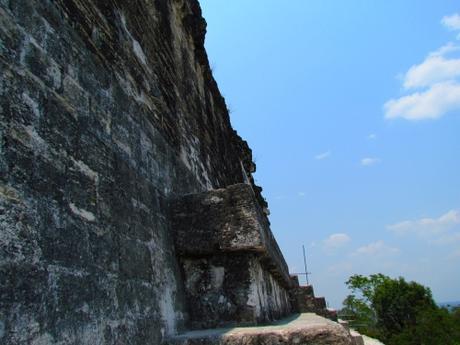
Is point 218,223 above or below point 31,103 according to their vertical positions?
below

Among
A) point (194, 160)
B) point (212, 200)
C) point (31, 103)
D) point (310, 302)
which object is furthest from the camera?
point (310, 302)

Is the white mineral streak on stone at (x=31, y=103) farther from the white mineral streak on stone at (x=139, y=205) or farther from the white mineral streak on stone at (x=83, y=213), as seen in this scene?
the white mineral streak on stone at (x=139, y=205)

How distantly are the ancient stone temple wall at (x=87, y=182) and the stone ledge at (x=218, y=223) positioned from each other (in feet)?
0.28

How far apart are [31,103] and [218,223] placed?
1417 mm

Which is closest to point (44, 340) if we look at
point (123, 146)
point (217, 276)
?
point (123, 146)

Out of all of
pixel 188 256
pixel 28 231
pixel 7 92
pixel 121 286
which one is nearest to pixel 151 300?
pixel 121 286

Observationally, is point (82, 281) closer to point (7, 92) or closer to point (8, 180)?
point (8, 180)

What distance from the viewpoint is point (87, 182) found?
1.79 meters

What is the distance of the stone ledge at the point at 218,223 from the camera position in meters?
2.56

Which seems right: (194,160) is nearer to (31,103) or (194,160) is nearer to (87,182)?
(87,182)

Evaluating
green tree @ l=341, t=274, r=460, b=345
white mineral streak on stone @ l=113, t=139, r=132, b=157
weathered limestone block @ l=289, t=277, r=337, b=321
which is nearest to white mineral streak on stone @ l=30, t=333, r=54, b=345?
white mineral streak on stone @ l=113, t=139, r=132, b=157

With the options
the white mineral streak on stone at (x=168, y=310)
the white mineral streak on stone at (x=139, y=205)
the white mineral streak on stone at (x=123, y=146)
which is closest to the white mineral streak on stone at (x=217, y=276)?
the white mineral streak on stone at (x=168, y=310)

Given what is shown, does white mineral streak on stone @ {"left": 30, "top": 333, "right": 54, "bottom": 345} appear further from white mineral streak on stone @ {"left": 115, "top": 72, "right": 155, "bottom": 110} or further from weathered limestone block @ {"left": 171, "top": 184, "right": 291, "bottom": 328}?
white mineral streak on stone @ {"left": 115, "top": 72, "right": 155, "bottom": 110}

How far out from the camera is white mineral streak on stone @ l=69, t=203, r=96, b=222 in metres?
1.64
